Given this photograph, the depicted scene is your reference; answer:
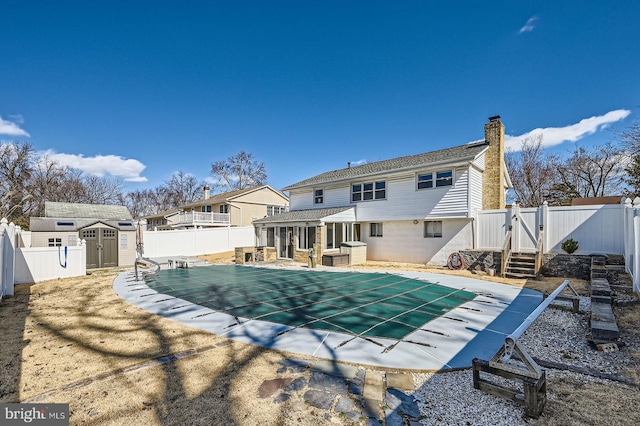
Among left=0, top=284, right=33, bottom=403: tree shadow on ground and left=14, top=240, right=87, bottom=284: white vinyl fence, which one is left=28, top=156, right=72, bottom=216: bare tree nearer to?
left=14, top=240, right=87, bottom=284: white vinyl fence

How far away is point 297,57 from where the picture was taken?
1680 centimetres

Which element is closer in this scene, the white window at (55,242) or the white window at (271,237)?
the white window at (55,242)

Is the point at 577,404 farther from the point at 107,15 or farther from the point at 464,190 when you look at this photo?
the point at 107,15

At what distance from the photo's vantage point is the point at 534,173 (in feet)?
87.2

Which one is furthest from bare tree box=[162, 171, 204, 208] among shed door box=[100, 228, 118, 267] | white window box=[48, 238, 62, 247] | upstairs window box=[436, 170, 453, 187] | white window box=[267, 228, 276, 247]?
upstairs window box=[436, 170, 453, 187]

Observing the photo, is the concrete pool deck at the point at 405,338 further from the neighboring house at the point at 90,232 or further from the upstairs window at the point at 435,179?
the neighboring house at the point at 90,232

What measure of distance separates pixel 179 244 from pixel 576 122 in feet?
123

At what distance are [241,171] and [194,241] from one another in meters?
24.6

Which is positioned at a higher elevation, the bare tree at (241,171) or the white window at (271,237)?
the bare tree at (241,171)

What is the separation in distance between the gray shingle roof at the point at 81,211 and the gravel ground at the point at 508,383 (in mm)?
19116

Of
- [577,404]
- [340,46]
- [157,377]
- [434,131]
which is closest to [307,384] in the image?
[157,377]

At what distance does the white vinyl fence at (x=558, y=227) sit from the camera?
11.0 m

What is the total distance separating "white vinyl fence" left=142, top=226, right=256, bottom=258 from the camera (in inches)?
740

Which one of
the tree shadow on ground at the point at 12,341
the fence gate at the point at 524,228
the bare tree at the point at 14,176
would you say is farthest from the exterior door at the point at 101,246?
the bare tree at the point at 14,176
